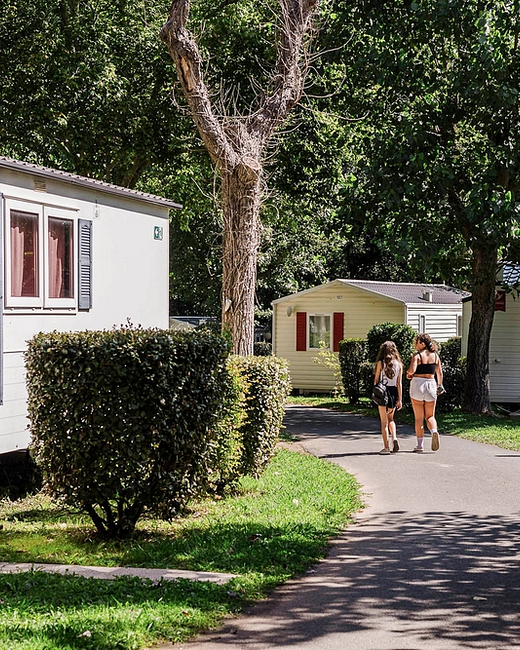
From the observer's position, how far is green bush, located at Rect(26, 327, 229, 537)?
24.0 ft

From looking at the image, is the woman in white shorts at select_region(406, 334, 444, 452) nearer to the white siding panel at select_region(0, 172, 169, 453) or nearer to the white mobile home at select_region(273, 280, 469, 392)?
the white siding panel at select_region(0, 172, 169, 453)

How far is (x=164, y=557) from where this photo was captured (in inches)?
278

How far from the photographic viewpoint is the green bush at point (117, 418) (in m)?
7.32

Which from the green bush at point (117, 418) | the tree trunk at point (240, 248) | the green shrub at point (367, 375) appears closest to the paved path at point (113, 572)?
the green bush at point (117, 418)

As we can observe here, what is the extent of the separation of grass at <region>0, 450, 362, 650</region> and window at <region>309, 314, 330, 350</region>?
1663 centimetres

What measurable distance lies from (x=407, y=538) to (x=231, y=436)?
1.92 metres

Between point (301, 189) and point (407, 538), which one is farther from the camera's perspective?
point (301, 189)

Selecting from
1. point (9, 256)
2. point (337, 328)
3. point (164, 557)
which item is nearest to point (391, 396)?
point (9, 256)

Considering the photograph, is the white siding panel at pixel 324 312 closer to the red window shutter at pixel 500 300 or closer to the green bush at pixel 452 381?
the red window shutter at pixel 500 300

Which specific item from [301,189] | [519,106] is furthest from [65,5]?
[519,106]

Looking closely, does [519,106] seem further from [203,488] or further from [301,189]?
[203,488]

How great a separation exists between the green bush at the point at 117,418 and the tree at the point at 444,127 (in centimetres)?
1034

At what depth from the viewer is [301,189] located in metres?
19.7

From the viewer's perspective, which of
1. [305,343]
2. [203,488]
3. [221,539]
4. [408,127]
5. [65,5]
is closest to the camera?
[221,539]
